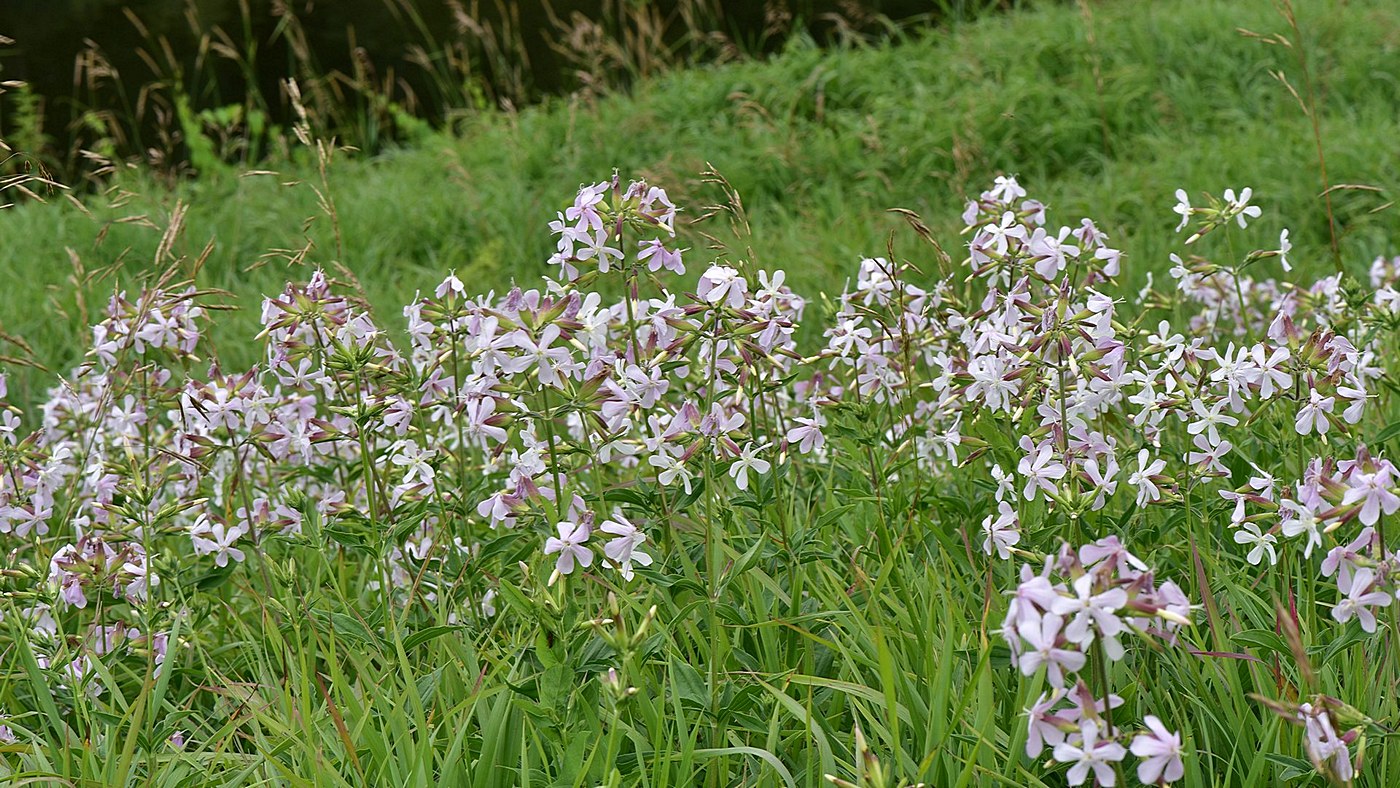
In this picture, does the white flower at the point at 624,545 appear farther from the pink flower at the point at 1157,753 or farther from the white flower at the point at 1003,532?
the pink flower at the point at 1157,753

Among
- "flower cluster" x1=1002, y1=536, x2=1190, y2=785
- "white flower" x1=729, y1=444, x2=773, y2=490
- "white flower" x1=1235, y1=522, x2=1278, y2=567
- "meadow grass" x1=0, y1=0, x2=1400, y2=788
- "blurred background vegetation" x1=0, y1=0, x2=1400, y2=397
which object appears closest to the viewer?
"flower cluster" x1=1002, y1=536, x2=1190, y2=785

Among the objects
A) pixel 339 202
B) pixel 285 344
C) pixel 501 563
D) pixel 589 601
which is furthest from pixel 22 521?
pixel 339 202

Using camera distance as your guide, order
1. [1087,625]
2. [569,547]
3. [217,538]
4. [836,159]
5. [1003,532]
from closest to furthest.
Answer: [1087,625]
[569,547]
[1003,532]
[217,538]
[836,159]

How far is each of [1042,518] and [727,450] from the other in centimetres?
50

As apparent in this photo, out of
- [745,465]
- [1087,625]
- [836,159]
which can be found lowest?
[836,159]

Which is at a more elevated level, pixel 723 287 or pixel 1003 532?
pixel 723 287

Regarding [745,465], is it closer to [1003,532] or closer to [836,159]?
[1003,532]

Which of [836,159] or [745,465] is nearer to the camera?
[745,465]

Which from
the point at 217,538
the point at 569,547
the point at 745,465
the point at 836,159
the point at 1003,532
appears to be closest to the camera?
the point at 569,547

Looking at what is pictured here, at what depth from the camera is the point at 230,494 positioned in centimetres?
222

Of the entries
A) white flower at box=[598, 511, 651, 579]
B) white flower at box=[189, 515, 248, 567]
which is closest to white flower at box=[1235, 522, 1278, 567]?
A: white flower at box=[598, 511, 651, 579]

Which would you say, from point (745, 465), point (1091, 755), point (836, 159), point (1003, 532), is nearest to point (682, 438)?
point (745, 465)

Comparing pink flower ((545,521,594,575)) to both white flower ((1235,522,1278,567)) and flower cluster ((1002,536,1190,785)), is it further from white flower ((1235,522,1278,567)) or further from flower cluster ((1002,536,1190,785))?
white flower ((1235,522,1278,567))

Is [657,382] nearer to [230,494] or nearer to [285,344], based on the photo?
[285,344]
